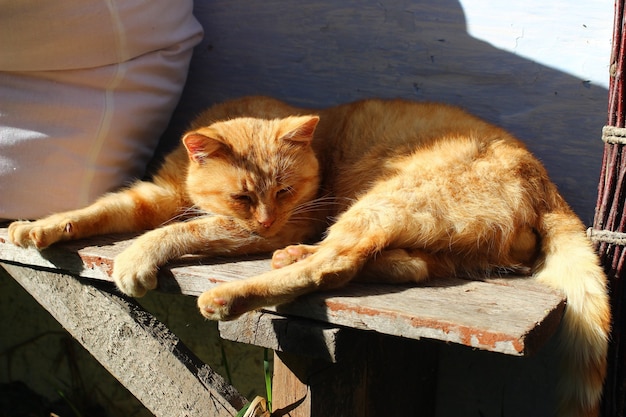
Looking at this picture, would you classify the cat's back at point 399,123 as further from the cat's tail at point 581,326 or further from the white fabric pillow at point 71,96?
the white fabric pillow at point 71,96

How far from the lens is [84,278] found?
2430 millimetres

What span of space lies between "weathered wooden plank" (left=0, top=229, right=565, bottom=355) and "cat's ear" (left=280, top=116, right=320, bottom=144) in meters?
0.45

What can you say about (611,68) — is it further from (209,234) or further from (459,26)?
(209,234)

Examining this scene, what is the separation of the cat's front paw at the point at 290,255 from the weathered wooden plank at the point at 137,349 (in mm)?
420

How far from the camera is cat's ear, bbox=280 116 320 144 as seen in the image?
241 cm

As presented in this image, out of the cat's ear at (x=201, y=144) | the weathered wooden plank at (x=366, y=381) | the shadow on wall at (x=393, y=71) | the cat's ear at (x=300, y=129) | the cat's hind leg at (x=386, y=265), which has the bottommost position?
the weathered wooden plank at (x=366, y=381)

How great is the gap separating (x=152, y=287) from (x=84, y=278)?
0.45 meters

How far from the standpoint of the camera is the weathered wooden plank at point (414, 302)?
1.68m

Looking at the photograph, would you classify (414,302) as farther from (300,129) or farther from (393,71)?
(393,71)

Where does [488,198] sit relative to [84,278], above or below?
above

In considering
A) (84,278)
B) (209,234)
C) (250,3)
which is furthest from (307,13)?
(84,278)

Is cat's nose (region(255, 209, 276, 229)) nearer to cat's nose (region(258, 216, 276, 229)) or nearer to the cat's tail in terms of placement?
cat's nose (region(258, 216, 276, 229))

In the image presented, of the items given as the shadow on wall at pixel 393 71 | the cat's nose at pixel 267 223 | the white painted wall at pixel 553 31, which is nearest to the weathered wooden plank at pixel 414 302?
the cat's nose at pixel 267 223

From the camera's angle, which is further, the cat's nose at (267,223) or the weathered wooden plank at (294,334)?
the cat's nose at (267,223)
